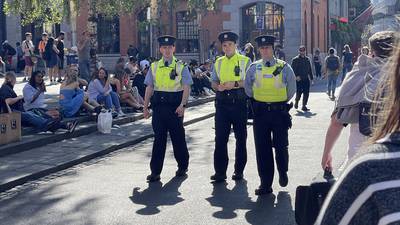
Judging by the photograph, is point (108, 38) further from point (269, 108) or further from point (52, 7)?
point (269, 108)

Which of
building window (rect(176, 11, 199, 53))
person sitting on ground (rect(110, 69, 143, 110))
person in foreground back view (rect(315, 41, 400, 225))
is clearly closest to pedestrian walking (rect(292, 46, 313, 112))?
person sitting on ground (rect(110, 69, 143, 110))

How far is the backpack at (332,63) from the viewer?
A: 24.4 meters

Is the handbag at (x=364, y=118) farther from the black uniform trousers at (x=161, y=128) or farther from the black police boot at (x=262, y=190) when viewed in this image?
the black uniform trousers at (x=161, y=128)

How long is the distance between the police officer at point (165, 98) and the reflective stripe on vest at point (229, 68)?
498 mm

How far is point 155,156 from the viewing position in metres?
9.77

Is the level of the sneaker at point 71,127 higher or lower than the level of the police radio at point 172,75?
lower

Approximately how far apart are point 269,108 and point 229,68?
3.63 ft

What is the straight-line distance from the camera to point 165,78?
9.80 metres

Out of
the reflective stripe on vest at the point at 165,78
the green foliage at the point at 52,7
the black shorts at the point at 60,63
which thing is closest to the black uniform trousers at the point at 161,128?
the reflective stripe on vest at the point at 165,78

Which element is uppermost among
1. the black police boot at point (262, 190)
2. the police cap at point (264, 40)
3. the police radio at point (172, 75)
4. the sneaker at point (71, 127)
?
the police cap at point (264, 40)

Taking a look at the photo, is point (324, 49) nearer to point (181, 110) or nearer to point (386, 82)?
point (181, 110)

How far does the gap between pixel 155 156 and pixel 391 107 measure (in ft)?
27.3

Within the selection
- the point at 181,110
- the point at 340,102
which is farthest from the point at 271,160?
the point at 340,102

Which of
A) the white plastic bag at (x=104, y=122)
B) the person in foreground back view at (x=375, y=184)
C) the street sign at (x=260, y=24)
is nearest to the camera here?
the person in foreground back view at (x=375, y=184)
